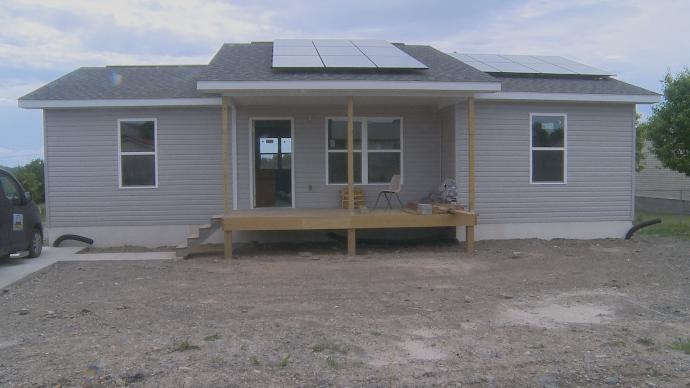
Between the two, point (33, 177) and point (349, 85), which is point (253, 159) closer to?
point (349, 85)

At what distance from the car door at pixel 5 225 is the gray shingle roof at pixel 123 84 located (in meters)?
2.88

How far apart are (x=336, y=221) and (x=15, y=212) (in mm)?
5262

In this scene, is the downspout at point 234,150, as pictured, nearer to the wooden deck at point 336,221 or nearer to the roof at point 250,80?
the roof at point 250,80

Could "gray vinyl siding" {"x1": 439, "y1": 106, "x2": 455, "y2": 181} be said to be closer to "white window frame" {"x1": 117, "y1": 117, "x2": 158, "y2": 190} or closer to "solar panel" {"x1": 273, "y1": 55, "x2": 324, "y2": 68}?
"solar panel" {"x1": 273, "y1": 55, "x2": 324, "y2": 68}

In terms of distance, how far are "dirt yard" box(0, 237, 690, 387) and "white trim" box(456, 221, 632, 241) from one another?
2.03 meters

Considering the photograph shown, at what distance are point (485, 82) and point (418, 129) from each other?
2364 mm

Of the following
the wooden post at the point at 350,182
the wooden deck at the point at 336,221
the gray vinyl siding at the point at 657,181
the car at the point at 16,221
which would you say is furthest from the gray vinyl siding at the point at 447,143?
the gray vinyl siding at the point at 657,181

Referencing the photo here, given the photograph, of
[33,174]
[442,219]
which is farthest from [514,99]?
[33,174]

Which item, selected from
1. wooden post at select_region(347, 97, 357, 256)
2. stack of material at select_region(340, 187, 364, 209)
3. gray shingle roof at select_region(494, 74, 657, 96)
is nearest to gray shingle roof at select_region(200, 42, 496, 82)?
wooden post at select_region(347, 97, 357, 256)

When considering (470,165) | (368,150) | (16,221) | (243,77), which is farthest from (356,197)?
(16,221)

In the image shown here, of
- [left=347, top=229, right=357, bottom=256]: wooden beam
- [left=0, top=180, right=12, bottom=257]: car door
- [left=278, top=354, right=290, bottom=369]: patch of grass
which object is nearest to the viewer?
[left=278, top=354, right=290, bottom=369]: patch of grass

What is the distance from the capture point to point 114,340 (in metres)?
5.32

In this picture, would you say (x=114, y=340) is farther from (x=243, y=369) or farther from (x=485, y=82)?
(x=485, y=82)

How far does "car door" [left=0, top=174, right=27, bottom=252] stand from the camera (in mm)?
9039
